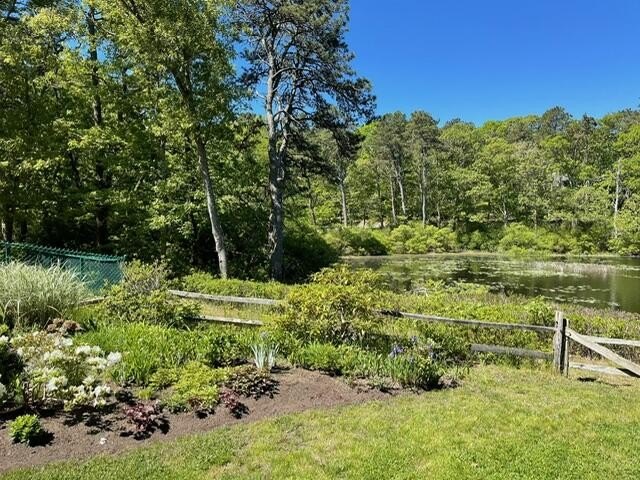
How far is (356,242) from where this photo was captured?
38.8 m

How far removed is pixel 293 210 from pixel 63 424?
1712cm

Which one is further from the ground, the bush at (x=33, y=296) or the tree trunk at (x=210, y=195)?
the tree trunk at (x=210, y=195)

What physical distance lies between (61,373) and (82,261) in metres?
Answer: 6.84

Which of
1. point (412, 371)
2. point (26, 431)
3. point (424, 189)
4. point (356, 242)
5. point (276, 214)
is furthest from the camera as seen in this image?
point (424, 189)

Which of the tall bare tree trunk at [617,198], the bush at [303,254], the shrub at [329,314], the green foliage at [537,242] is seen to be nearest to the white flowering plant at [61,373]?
the shrub at [329,314]

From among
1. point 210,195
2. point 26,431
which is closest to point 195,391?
point 26,431

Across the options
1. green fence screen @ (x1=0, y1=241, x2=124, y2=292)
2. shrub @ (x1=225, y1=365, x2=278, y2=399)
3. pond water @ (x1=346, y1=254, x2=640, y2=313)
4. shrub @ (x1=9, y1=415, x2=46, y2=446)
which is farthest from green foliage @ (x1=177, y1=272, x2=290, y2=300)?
pond water @ (x1=346, y1=254, x2=640, y2=313)

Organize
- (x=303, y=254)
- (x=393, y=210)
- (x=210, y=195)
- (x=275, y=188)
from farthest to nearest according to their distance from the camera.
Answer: (x=393, y=210), (x=303, y=254), (x=275, y=188), (x=210, y=195)

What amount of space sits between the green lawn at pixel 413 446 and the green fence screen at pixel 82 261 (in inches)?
294

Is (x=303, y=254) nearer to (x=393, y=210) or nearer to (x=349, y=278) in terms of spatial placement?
(x=349, y=278)

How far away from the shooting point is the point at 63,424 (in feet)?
13.5

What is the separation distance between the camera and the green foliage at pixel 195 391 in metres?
4.49

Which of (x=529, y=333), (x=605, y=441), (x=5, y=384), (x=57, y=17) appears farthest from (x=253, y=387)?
(x=57, y=17)

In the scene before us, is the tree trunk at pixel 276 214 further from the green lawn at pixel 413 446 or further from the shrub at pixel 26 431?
the shrub at pixel 26 431
